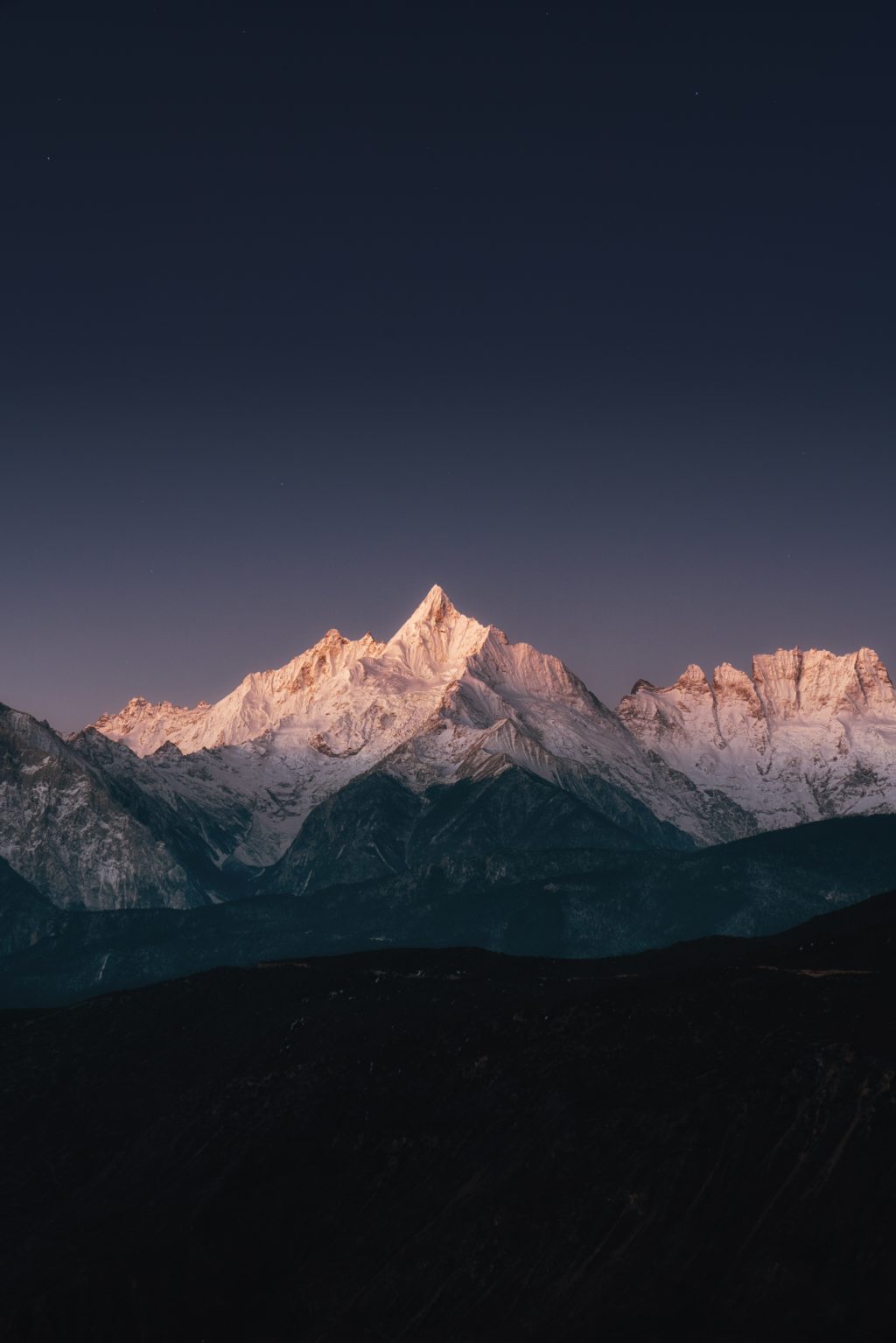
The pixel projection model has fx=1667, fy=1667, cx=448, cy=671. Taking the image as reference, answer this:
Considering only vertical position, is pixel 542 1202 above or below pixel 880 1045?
below

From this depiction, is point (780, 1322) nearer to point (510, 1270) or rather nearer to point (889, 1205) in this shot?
point (889, 1205)

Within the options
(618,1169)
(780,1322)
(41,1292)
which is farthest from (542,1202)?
(41,1292)

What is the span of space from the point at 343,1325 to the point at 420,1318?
9.57 meters

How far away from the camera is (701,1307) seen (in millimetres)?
170375

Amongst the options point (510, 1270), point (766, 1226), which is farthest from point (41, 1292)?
point (766, 1226)

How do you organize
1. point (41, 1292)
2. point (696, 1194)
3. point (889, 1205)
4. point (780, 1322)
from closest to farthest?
point (780, 1322) < point (889, 1205) < point (696, 1194) < point (41, 1292)

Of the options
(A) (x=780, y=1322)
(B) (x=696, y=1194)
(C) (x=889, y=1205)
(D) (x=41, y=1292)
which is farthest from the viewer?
(D) (x=41, y=1292)

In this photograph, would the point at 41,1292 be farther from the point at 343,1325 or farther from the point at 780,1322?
the point at 780,1322

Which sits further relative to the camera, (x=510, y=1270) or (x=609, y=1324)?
(x=510, y=1270)

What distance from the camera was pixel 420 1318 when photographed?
18538cm

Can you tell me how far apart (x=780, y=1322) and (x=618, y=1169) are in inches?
1389

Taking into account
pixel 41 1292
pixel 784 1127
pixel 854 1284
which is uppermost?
pixel 784 1127

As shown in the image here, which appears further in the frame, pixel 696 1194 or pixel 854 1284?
pixel 696 1194

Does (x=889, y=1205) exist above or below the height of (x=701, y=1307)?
above
